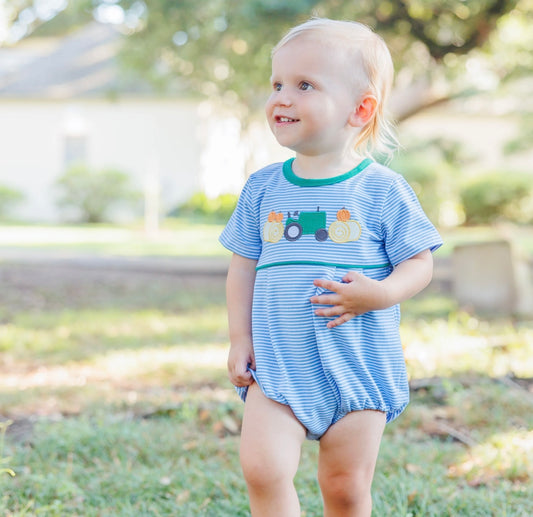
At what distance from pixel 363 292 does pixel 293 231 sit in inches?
10.4

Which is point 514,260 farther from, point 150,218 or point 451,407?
point 150,218

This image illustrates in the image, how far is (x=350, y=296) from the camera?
199cm

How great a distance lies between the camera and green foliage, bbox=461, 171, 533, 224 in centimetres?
1978

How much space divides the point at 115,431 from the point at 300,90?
6.72 feet

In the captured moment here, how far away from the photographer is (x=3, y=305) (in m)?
8.17

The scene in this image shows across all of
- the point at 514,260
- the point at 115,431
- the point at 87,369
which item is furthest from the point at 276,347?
the point at 514,260

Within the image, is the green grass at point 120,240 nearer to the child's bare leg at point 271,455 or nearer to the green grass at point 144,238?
the green grass at point 144,238

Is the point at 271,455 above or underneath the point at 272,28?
underneath

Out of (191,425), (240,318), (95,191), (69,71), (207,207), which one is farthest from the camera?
(69,71)

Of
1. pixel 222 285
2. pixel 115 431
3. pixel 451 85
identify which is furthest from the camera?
pixel 451 85

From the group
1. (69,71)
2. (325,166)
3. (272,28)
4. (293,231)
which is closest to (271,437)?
(293,231)

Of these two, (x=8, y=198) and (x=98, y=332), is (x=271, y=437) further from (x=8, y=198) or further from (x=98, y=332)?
(x=8, y=198)

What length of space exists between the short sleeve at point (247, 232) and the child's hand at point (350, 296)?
1.08ft

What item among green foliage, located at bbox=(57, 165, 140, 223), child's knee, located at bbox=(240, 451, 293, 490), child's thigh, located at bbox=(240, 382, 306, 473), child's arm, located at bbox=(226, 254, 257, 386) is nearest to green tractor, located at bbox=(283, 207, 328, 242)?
child's arm, located at bbox=(226, 254, 257, 386)
